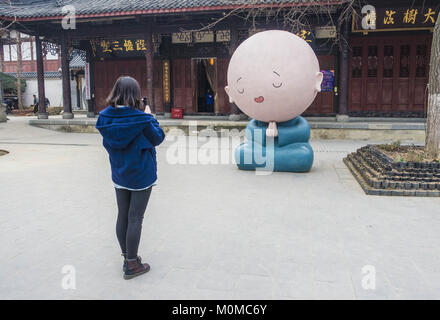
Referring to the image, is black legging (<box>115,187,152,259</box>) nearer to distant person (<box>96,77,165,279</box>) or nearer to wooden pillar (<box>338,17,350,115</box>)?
distant person (<box>96,77,165,279</box>)

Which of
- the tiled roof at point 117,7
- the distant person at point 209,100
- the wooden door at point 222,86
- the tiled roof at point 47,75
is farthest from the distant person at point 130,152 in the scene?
the tiled roof at point 47,75

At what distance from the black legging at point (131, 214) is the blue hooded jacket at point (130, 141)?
9 cm

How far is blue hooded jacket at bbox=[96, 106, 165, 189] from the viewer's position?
115 inches

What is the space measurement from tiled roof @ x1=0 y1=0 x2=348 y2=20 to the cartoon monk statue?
15.8 ft

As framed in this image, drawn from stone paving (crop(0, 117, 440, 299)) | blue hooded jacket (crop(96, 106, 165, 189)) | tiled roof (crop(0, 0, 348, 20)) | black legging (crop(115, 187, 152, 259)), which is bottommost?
stone paving (crop(0, 117, 440, 299))

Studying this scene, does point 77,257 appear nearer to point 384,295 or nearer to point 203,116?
point 384,295

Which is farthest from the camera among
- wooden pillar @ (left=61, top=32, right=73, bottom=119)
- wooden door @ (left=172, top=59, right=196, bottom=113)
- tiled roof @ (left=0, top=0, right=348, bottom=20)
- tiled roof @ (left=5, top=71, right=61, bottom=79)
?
tiled roof @ (left=5, top=71, right=61, bottom=79)

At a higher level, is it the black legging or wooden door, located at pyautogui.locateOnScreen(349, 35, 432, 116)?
wooden door, located at pyautogui.locateOnScreen(349, 35, 432, 116)

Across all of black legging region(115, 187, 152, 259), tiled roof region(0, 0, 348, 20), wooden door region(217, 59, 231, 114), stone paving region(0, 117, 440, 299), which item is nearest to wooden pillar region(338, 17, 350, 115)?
tiled roof region(0, 0, 348, 20)

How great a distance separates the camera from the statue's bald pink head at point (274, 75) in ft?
21.2

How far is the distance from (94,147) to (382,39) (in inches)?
387

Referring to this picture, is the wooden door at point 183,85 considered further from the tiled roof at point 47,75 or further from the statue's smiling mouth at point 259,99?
the tiled roof at point 47,75

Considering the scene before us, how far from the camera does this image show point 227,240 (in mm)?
3832

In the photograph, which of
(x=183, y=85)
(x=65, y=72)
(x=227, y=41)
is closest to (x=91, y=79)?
(x=65, y=72)
